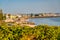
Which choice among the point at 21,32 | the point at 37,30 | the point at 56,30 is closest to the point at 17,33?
the point at 21,32

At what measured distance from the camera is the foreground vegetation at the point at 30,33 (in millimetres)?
7843

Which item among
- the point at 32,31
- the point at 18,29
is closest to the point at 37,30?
the point at 32,31

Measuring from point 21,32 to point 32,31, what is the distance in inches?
16.5

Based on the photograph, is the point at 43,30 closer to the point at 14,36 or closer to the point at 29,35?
the point at 29,35

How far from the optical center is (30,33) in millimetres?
8258

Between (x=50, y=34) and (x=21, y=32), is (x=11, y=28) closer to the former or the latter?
(x=21, y=32)

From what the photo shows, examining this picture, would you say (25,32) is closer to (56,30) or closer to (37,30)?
(37,30)

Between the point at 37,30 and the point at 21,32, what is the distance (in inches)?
23.5

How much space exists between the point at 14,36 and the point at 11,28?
0.60 metres

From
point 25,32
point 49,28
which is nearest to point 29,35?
point 25,32

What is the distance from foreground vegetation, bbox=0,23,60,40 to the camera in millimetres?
7843

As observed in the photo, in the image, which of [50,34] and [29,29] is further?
[29,29]

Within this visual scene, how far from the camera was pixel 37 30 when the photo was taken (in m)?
8.27

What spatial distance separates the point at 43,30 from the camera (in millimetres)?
8250
